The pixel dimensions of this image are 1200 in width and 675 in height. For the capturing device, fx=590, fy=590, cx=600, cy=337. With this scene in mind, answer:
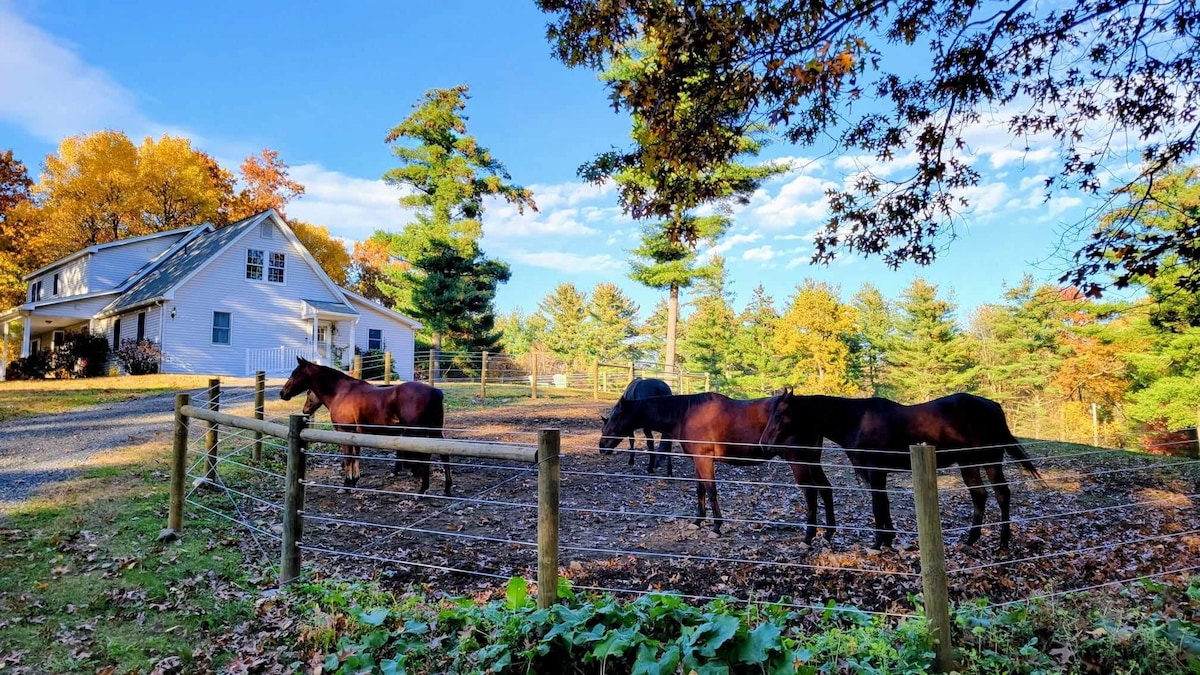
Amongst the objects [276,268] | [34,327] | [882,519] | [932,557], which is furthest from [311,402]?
[34,327]

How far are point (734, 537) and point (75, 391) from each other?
1928 cm

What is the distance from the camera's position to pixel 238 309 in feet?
75.9

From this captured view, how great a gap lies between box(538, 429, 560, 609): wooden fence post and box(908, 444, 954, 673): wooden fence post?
2.04m

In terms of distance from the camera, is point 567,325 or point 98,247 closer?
point 98,247

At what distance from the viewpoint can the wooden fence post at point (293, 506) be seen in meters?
4.64

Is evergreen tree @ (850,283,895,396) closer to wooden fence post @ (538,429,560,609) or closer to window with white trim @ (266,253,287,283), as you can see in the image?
window with white trim @ (266,253,287,283)

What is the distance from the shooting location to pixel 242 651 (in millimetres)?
3686

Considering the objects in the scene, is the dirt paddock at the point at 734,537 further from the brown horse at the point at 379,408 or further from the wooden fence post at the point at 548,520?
the wooden fence post at the point at 548,520

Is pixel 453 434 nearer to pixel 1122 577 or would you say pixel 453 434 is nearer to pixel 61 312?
pixel 1122 577

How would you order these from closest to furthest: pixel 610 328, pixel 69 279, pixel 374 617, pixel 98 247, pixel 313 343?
pixel 374 617 → pixel 313 343 → pixel 98 247 → pixel 69 279 → pixel 610 328

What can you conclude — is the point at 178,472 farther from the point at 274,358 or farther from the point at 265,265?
the point at 265,265

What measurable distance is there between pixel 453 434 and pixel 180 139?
3335 cm

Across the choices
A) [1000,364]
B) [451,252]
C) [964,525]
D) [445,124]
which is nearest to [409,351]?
[451,252]

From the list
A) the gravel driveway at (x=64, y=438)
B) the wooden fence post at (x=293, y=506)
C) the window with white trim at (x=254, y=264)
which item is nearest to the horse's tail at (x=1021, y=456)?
the wooden fence post at (x=293, y=506)
